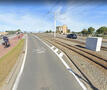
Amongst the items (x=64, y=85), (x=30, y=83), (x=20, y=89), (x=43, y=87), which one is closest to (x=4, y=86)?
(x=20, y=89)

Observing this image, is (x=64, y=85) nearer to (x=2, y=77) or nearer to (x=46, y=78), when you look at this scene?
(x=46, y=78)

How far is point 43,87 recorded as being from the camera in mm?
3898

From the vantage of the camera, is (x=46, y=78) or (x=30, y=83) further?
(x=46, y=78)

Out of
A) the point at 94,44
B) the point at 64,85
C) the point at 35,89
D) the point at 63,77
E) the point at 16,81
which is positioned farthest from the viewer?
the point at 94,44

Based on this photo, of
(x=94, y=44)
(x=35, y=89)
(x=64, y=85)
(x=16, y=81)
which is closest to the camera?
(x=35, y=89)

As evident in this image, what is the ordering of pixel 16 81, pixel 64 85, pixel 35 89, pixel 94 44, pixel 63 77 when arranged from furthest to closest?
pixel 94 44 < pixel 63 77 < pixel 16 81 < pixel 64 85 < pixel 35 89

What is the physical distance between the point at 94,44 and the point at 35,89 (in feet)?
37.0

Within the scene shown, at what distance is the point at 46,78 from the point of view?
4742mm

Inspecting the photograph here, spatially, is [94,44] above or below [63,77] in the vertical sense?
above

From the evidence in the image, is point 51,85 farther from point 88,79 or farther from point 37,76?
point 88,79

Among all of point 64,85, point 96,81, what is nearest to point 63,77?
point 64,85

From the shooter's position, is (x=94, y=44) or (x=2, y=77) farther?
(x=94, y=44)

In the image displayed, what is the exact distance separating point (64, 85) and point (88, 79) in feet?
4.82

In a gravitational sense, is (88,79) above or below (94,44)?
below
